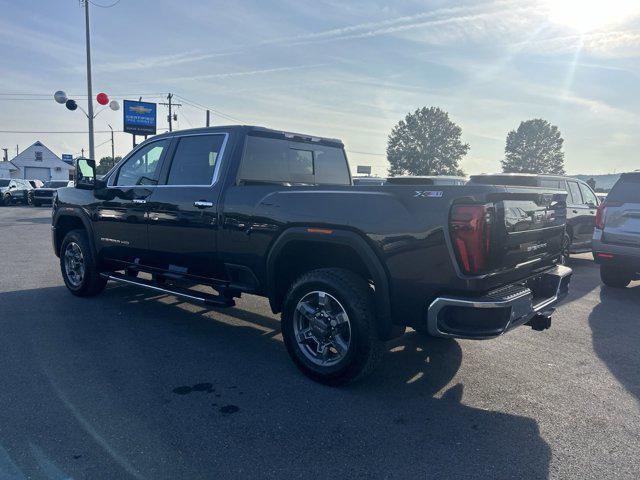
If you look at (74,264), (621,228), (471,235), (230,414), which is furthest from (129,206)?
(621,228)

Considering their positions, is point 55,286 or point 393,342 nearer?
point 393,342

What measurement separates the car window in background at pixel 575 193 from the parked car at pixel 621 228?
312 centimetres

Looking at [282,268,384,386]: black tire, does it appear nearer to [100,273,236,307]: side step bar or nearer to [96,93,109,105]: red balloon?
[100,273,236,307]: side step bar

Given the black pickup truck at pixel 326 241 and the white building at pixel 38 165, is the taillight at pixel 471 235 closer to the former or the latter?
the black pickup truck at pixel 326 241

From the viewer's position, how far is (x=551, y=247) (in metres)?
3.89

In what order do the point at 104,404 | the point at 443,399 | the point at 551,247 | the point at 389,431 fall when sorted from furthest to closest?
the point at 551,247
the point at 443,399
the point at 104,404
the point at 389,431

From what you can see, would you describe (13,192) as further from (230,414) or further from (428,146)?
(428,146)

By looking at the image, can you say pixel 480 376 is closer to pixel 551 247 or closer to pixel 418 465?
pixel 551 247

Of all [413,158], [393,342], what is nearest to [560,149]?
[413,158]

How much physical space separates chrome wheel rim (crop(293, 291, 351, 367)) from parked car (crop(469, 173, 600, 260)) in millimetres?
6726

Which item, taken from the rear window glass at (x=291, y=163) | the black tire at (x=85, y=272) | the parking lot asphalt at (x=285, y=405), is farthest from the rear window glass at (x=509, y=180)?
the black tire at (x=85, y=272)

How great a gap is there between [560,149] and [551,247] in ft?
237

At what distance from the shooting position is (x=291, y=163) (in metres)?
4.96

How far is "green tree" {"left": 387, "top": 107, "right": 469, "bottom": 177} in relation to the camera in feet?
225
